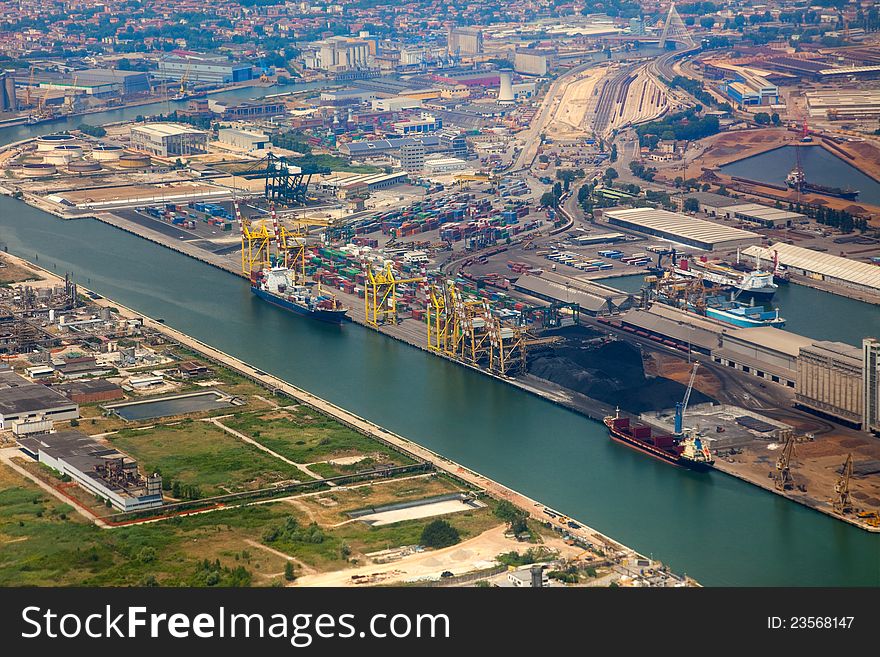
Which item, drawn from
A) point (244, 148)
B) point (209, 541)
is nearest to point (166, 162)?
point (244, 148)

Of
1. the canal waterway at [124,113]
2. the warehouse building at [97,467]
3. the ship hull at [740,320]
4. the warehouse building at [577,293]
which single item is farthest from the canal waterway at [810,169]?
the warehouse building at [97,467]

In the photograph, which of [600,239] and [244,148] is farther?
[244,148]

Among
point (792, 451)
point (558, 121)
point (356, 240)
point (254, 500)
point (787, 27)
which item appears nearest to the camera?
point (254, 500)

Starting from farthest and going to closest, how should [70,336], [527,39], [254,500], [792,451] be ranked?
1. [527,39]
2. [70,336]
3. [792,451]
4. [254,500]

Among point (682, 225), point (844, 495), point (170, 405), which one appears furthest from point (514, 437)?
point (682, 225)

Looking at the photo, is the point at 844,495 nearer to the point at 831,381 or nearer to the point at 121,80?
the point at 831,381

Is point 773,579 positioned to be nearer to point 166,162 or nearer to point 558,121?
point 166,162

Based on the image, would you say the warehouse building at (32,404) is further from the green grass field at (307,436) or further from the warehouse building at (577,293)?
the warehouse building at (577,293)
